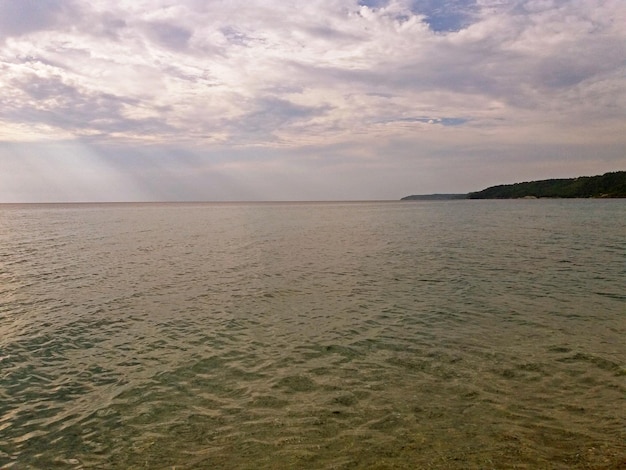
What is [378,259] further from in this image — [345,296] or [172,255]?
[172,255]

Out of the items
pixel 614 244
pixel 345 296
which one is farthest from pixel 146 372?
pixel 614 244

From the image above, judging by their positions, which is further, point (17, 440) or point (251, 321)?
point (251, 321)

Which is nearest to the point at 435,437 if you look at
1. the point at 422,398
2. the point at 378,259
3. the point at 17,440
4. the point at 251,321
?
the point at 422,398

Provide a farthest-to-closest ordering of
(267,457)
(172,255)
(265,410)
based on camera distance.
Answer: (172,255)
(265,410)
(267,457)

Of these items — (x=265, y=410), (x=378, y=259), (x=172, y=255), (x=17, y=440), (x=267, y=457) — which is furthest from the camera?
(x=172, y=255)

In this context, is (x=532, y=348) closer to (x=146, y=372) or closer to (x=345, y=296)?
(x=345, y=296)

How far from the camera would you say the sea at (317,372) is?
10297 mm

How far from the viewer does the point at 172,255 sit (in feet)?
158

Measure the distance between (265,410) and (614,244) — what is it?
53.1 metres

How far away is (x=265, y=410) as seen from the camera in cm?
1227

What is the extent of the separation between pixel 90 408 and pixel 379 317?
13.5 metres

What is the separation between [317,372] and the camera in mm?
14898

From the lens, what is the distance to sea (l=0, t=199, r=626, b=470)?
1030 cm

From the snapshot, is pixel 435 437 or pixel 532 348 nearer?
pixel 435 437
